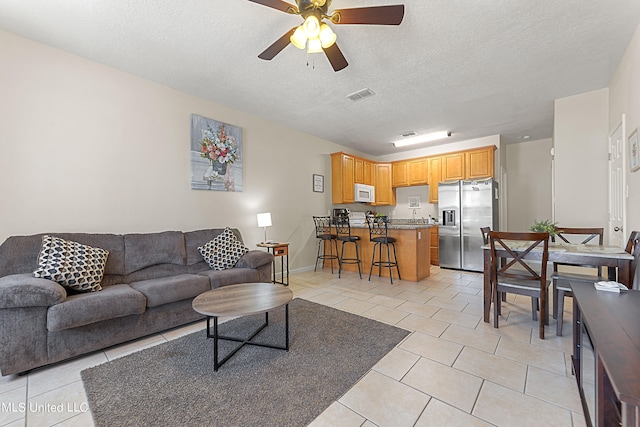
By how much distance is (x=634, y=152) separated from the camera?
7.98 feet

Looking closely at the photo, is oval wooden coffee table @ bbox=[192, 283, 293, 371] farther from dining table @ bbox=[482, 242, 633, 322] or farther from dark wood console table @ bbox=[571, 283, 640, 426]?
dining table @ bbox=[482, 242, 633, 322]

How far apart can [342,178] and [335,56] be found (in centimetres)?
353

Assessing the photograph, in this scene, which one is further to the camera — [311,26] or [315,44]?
[315,44]

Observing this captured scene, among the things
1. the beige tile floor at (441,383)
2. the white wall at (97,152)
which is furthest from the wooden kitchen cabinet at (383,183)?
the beige tile floor at (441,383)

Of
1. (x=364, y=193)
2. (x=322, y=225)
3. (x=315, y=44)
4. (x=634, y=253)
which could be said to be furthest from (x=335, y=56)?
(x=364, y=193)

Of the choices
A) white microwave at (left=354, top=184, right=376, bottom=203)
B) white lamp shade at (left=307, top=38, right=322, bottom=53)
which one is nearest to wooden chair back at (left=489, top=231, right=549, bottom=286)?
white lamp shade at (left=307, top=38, right=322, bottom=53)

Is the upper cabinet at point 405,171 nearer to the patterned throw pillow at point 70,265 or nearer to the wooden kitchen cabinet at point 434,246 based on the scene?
the wooden kitchen cabinet at point 434,246

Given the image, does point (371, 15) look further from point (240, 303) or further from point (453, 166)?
point (453, 166)

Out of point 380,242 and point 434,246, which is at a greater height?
point 380,242

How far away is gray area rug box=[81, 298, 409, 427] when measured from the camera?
1.45 metres

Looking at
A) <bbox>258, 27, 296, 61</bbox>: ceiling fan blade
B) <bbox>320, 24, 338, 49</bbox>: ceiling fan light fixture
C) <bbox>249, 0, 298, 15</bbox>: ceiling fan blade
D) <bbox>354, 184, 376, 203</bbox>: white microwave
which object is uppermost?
<bbox>249, 0, 298, 15</bbox>: ceiling fan blade

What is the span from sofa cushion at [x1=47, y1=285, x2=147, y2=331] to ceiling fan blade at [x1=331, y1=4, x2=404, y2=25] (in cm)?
267

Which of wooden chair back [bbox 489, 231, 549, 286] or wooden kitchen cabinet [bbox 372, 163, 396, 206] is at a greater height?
wooden kitchen cabinet [bbox 372, 163, 396, 206]

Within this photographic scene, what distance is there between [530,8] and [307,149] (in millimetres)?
3767
